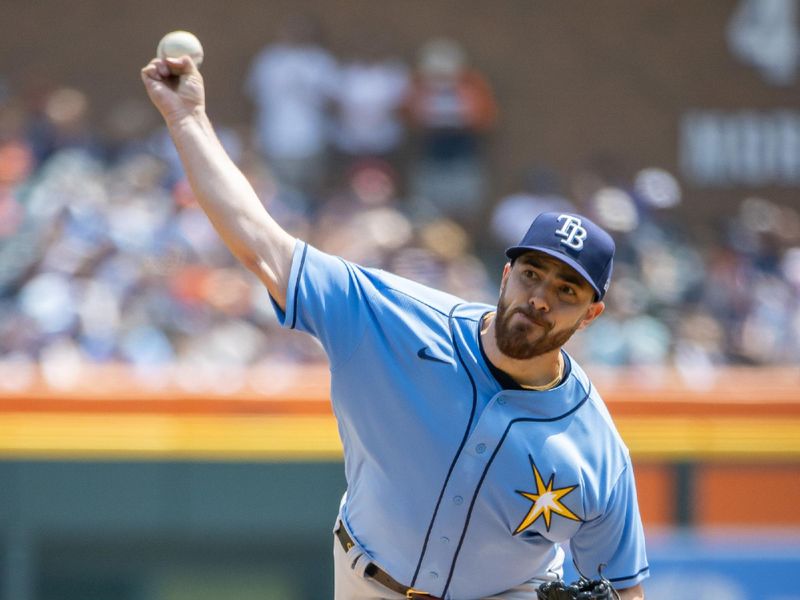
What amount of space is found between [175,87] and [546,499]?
141 cm

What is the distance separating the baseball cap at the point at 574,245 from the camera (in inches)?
131

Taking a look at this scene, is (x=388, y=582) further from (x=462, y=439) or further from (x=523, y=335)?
(x=523, y=335)

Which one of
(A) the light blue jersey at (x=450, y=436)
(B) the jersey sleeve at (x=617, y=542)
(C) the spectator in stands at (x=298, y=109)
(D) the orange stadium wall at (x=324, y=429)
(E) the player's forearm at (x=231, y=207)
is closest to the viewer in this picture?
(E) the player's forearm at (x=231, y=207)

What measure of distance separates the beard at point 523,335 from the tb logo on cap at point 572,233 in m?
0.20

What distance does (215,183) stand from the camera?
10.5ft

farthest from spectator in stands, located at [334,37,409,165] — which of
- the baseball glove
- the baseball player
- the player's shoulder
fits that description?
the baseball glove

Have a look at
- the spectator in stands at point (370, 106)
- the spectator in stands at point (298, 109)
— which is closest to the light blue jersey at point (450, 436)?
the spectator in stands at point (298, 109)

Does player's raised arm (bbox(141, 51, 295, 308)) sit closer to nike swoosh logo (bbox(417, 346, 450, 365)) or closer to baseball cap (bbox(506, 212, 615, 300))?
nike swoosh logo (bbox(417, 346, 450, 365))

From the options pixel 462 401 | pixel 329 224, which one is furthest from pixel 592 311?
pixel 329 224

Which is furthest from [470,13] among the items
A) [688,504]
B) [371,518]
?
[371,518]

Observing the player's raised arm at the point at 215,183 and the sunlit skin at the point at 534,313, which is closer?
the player's raised arm at the point at 215,183

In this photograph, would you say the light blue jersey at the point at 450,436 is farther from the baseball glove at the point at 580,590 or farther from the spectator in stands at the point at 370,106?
the spectator in stands at the point at 370,106

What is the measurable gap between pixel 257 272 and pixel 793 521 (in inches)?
178

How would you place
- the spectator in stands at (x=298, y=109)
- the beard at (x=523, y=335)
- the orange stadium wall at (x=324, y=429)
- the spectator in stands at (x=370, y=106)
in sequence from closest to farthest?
the beard at (x=523, y=335) → the orange stadium wall at (x=324, y=429) → the spectator in stands at (x=298, y=109) → the spectator in stands at (x=370, y=106)
